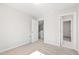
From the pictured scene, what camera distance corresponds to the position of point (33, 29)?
5.23 metres

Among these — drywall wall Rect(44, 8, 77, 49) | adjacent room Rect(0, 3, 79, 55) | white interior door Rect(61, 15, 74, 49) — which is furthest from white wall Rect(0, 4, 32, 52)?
white interior door Rect(61, 15, 74, 49)

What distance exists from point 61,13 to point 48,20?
1.10 metres

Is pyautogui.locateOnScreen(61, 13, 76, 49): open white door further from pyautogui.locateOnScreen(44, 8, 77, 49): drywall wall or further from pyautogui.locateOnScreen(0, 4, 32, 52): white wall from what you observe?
pyautogui.locateOnScreen(0, 4, 32, 52): white wall

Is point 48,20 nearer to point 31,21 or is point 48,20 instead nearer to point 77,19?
point 31,21

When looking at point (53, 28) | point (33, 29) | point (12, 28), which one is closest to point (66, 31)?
point (53, 28)

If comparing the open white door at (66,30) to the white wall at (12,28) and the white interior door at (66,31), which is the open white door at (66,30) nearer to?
the white interior door at (66,31)

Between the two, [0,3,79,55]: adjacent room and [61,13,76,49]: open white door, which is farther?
[61,13,76,49]: open white door

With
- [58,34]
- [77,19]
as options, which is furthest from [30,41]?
[77,19]

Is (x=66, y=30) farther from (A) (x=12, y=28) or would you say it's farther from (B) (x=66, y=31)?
(A) (x=12, y=28)

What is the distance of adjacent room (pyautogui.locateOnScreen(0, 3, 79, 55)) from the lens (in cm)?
302

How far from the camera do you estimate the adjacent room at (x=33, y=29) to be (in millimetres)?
3018

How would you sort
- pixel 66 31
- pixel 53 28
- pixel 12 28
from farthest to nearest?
pixel 53 28 < pixel 66 31 < pixel 12 28

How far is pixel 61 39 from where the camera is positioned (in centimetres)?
404

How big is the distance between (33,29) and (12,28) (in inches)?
78.9
